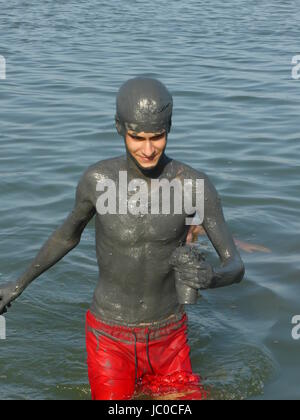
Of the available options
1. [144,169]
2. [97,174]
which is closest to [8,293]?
[97,174]

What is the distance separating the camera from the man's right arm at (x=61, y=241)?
210 inches

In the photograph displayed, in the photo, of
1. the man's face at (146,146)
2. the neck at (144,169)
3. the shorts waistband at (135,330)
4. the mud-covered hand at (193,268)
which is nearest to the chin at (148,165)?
the man's face at (146,146)

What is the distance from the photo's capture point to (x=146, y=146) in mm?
4973

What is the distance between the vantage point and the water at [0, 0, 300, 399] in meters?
6.96

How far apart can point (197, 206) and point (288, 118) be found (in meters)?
8.72

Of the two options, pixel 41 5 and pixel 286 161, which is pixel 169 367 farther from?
pixel 41 5

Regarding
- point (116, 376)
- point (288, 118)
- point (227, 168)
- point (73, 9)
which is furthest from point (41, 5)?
point (116, 376)

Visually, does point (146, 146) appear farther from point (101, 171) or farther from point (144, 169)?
point (101, 171)

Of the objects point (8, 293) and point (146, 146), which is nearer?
point (146, 146)

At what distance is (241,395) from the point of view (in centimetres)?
633

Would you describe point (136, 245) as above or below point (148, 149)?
below

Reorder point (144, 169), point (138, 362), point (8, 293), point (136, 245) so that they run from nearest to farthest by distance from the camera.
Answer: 1. point (144, 169)
2. point (136, 245)
3. point (138, 362)
4. point (8, 293)

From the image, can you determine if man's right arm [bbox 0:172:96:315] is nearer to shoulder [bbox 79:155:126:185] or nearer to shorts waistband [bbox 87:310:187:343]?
shoulder [bbox 79:155:126:185]

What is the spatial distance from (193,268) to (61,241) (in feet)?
3.49
